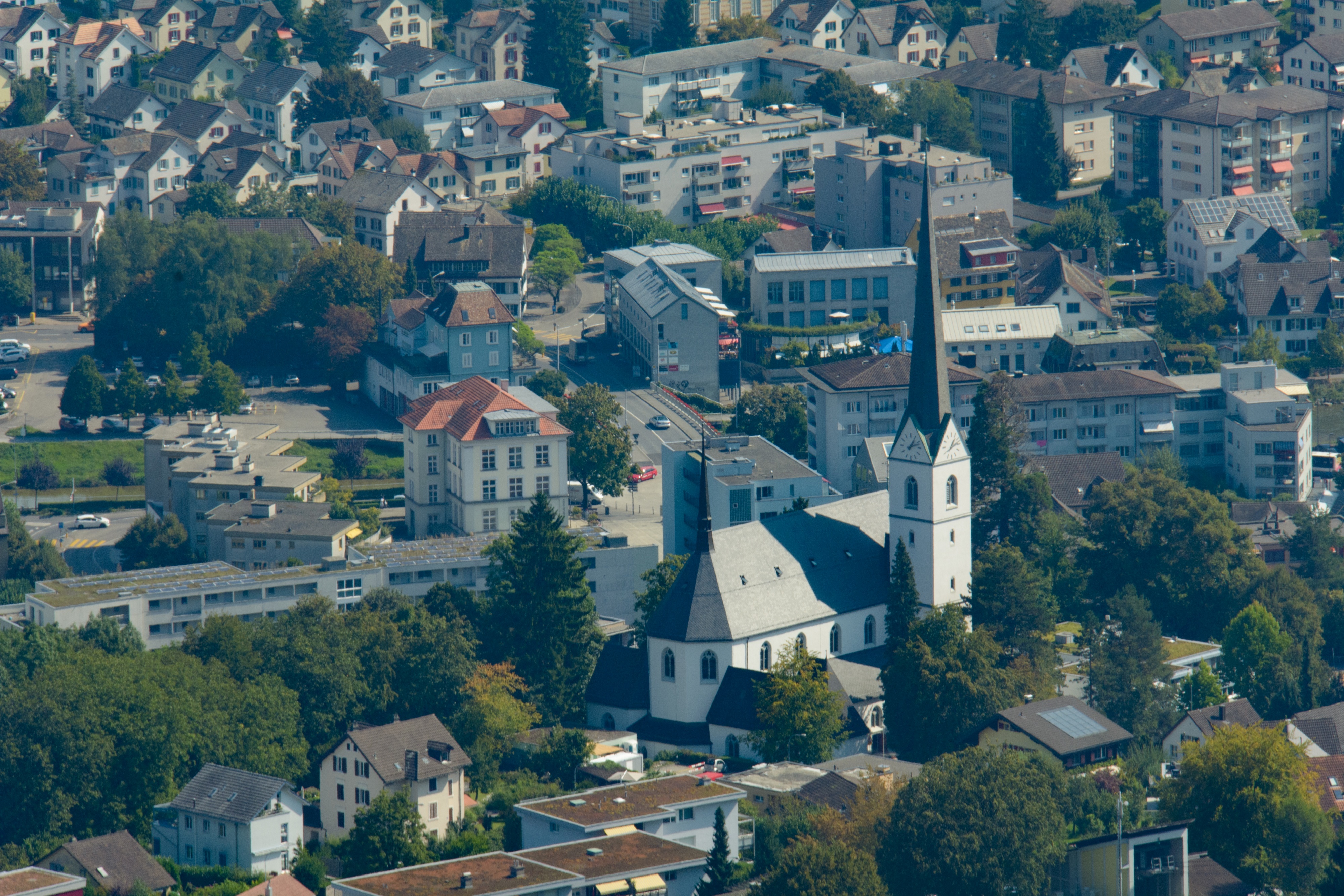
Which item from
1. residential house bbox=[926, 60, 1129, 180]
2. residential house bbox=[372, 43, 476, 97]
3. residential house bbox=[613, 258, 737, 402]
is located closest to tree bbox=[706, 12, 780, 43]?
residential house bbox=[372, 43, 476, 97]

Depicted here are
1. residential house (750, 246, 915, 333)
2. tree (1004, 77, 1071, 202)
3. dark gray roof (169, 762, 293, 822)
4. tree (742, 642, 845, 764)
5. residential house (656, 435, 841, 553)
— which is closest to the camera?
dark gray roof (169, 762, 293, 822)

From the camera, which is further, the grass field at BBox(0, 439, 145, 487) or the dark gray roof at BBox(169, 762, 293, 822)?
the grass field at BBox(0, 439, 145, 487)

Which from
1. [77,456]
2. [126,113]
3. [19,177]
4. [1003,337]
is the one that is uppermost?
[126,113]

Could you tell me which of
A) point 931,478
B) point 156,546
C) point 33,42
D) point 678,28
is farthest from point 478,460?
point 33,42

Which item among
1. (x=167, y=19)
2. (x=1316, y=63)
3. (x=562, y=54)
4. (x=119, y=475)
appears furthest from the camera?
(x=167, y=19)

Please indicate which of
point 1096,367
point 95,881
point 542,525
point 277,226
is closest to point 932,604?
point 542,525

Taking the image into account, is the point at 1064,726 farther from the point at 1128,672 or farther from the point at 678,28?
the point at 678,28

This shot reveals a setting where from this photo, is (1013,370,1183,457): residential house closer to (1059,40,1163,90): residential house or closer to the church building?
the church building
